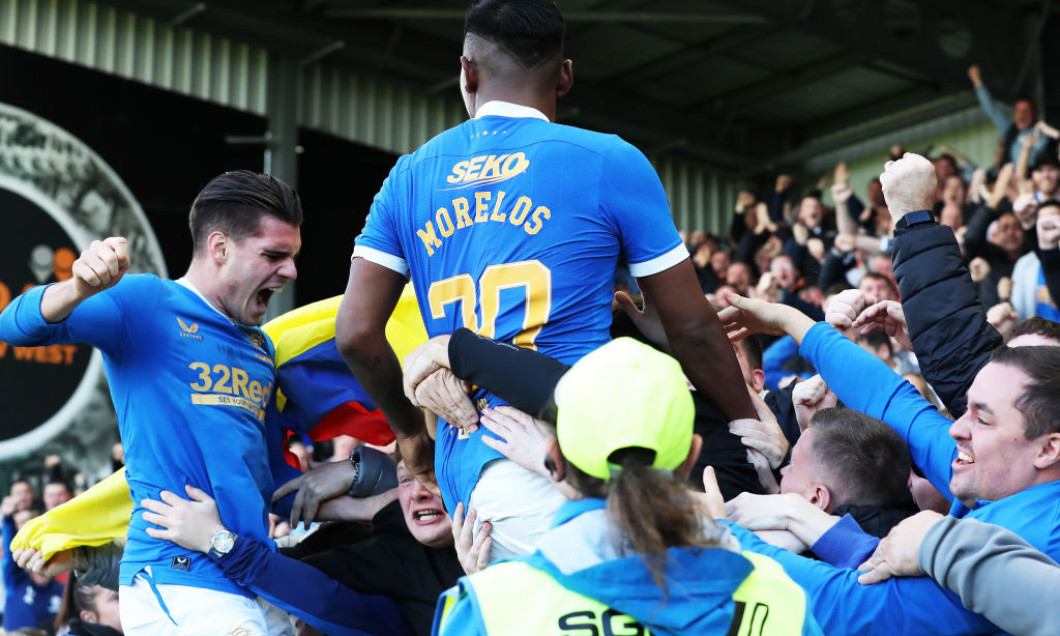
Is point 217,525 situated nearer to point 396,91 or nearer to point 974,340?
point 974,340

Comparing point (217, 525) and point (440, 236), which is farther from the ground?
point (440, 236)

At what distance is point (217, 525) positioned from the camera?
3736 mm

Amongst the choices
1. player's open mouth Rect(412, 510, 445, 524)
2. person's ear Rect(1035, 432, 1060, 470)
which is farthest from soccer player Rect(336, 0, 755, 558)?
player's open mouth Rect(412, 510, 445, 524)

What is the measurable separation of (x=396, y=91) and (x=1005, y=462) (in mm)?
13135

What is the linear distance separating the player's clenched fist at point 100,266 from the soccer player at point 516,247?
0.68 metres

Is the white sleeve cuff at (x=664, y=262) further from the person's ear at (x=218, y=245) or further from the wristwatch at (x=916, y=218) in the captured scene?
the person's ear at (x=218, y=245)

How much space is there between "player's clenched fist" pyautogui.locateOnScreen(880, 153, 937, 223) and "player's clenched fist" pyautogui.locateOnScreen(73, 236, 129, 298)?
7.02 feet

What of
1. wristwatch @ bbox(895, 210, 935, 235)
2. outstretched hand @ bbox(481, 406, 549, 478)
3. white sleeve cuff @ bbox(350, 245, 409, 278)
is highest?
wristwatch @ bbox(895, 210, 935, 235)

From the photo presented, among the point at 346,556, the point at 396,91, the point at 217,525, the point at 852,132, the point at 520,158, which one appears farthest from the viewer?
Answer: the point at 852,132

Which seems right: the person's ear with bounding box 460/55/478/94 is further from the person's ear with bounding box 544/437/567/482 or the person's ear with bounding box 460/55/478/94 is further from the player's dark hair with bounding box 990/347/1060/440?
the player's dark hair with bounding box 990/347/1060/440

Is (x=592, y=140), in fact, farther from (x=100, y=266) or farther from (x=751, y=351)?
(x=751, y=351)

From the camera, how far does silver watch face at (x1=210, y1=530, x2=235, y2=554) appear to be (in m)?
3.70

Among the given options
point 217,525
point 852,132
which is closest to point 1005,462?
point 217,525

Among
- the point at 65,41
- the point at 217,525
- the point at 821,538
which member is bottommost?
the point at 217,525
